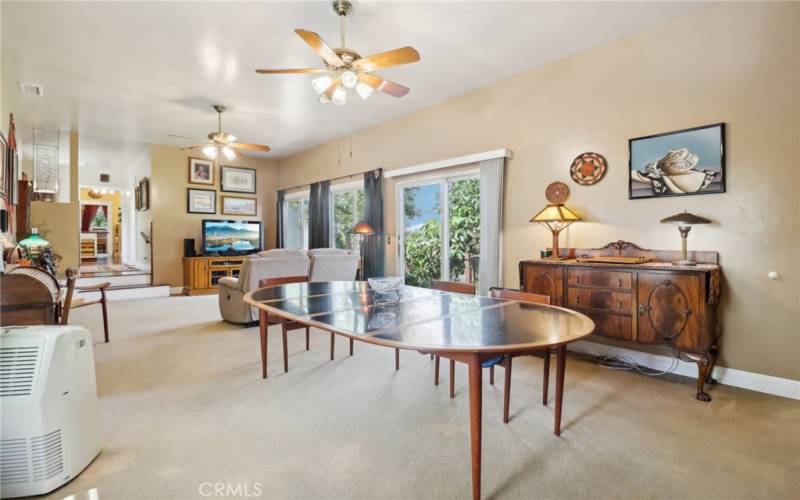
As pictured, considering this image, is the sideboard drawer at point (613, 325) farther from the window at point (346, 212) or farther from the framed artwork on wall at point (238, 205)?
the framed artwork on wall at point (238, 205)

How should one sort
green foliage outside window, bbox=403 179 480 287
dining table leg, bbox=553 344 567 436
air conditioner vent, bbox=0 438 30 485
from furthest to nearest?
green foliage outside window, bbox=403 179 480 287 < dining table leg, bbox=553 344 567 436 < air conditioner vent, bbox=0 438 30 485

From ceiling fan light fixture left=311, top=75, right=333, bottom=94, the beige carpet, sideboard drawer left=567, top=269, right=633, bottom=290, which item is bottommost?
the beige carpet

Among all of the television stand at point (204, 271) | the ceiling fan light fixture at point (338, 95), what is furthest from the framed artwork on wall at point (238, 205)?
the ceiling fan light fixture at point (338, 95)

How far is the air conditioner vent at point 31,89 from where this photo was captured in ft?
13.5

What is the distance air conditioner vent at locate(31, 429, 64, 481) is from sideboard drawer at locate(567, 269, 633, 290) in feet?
10.8

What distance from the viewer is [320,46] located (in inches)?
92.4

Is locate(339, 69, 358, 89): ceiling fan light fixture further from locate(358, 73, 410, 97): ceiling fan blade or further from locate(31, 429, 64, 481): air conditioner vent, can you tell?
locate(31, 429, 64, 481): air conditioner vent

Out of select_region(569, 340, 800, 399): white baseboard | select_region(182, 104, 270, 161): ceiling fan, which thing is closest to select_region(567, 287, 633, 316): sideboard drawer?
select_region(569, 340, 800, 399): white baseboard

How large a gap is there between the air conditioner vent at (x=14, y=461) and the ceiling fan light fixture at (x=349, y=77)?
2602 mm

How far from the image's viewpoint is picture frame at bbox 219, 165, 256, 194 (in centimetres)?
768

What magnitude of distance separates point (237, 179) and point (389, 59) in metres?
6.34

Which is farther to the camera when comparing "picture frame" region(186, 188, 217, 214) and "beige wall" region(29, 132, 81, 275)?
"picture frame" region(186, 188, 217, 214)

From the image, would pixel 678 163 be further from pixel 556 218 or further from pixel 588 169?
pixel 556 218

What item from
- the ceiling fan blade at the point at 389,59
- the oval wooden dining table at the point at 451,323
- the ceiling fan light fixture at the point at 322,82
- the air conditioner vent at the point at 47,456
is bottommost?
the air conditioner vent at the point at 47,456
